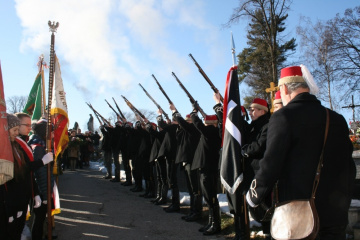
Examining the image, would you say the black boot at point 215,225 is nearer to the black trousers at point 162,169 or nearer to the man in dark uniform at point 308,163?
the black trousers at point 162,169

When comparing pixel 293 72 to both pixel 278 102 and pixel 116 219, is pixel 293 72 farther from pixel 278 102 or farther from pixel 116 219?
pixel 116 219

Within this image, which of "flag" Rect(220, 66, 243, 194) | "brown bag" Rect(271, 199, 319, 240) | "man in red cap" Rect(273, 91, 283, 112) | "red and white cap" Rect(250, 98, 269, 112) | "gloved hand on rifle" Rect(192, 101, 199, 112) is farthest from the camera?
"gloved hand on rifle" Rect(192, 101, 199, 112)

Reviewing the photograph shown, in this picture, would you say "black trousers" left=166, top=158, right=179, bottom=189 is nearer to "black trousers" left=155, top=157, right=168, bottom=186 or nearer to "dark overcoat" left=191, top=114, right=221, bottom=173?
"black trousers" left=155, top=157, right=168, bottom=186

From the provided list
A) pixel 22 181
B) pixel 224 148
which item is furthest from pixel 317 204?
pixel 22 181

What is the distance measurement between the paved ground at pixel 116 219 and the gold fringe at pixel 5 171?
2567mm

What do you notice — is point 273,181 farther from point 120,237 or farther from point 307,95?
point 120,237

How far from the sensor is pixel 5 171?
12.5ft

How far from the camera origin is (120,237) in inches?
235

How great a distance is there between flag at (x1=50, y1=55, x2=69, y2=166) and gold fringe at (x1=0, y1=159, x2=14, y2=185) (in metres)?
2.59

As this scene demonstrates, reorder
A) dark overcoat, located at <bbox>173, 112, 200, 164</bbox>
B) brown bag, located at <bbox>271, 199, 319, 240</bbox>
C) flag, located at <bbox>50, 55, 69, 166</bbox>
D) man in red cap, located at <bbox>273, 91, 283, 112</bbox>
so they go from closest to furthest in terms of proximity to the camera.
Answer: brown bag, located at <bbox>271, 199, 319, 240</bbox> < man in red cap, located at <bbox>273, 91, 283, 112</bbox> < flag, located at <bbox>50, 55, 69, 166</bbox> < dark overcoat, located at <bbox>173, 112, 200, 164</bbox>

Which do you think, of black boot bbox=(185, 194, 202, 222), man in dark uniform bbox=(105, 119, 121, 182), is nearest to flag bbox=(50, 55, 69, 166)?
black boot bbox=(185, 194, 202, 222)

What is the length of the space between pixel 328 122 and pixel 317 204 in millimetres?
649

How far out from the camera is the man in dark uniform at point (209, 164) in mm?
6172

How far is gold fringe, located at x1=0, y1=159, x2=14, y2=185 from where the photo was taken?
380 centimetres
